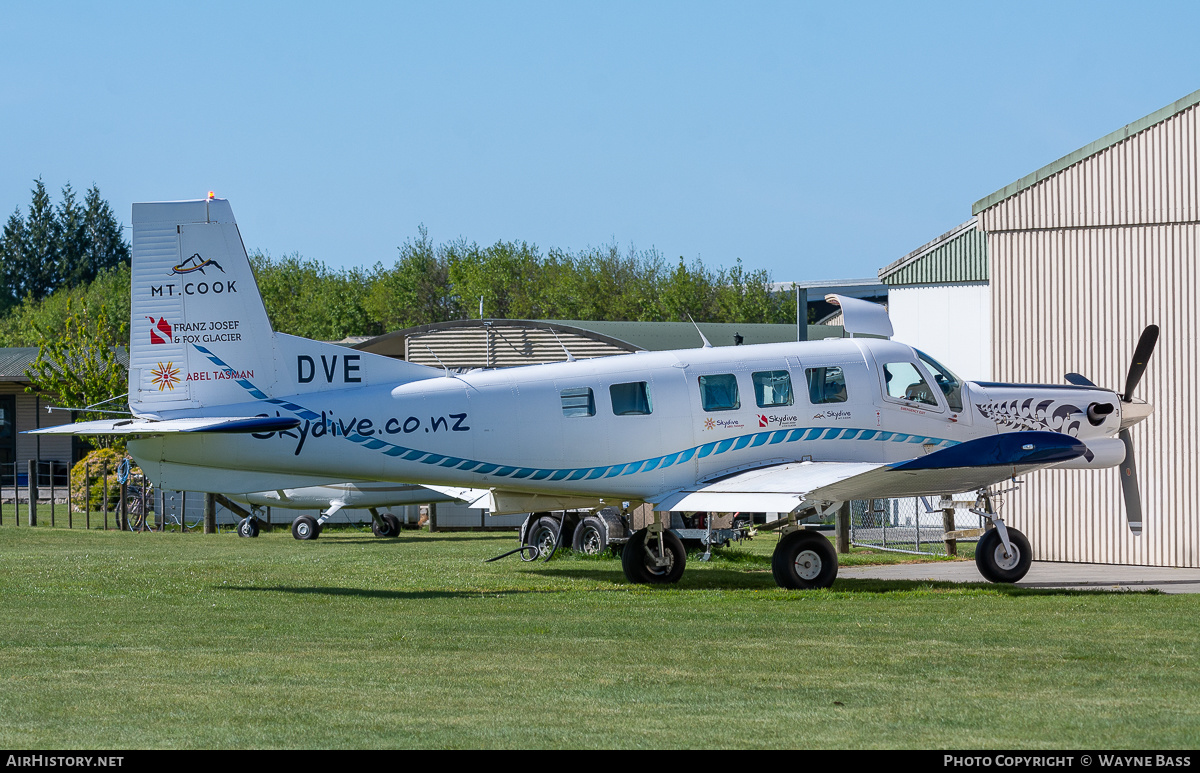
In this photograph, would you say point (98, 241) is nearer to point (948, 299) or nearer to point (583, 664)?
point (948, 299)

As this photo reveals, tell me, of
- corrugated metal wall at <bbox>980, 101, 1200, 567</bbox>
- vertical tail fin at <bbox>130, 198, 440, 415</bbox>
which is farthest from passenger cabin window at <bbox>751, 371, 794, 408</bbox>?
corrugated metal wall at <bbox>980, 101, 1200, 567</bbox>

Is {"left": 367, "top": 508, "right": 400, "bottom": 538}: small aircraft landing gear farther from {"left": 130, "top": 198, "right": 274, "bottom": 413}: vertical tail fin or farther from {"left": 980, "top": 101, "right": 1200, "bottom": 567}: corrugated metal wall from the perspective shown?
{"left": 130, "top": 198, "right": 274, "bottom": 413}: vertical tail fin

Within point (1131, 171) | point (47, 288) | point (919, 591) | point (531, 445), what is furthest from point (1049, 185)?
point (47, 288)

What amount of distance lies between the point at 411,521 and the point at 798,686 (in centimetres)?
2591

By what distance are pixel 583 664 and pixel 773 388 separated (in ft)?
23.0

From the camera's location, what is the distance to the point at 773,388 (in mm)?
16141

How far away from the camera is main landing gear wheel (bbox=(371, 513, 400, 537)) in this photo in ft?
99.5

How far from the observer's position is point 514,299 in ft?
247

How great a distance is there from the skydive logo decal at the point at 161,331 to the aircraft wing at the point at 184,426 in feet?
2.97

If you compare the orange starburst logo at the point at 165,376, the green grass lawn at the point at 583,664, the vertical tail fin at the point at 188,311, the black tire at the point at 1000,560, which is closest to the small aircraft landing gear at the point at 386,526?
the green grass lawn at the point at 583,664

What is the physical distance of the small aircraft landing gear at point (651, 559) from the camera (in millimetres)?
17094

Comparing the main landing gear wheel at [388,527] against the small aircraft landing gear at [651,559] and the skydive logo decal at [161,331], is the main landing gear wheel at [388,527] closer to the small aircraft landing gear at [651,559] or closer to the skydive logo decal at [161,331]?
the small aircraft landing gear at [651,559]

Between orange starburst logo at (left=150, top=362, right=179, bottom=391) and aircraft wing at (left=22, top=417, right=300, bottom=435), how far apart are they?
42 centimetres

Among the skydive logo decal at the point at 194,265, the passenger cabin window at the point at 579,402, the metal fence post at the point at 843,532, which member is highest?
the skydive logo decal at the point at 194,265
